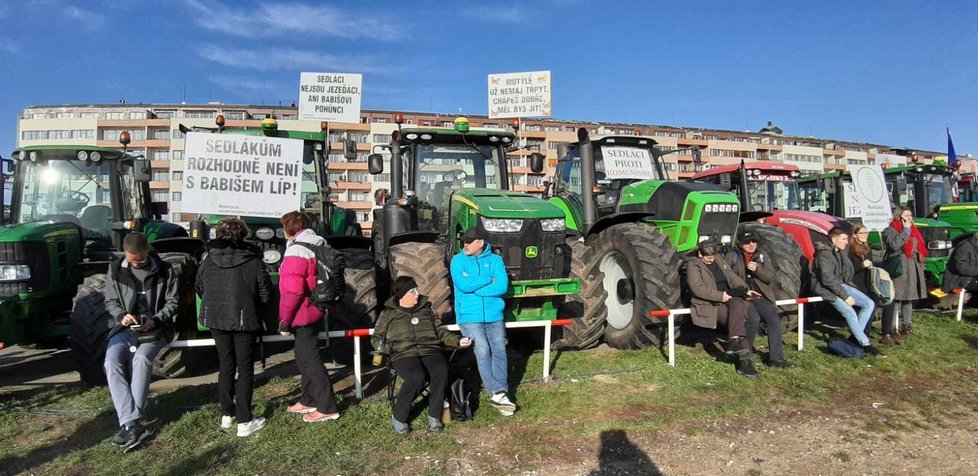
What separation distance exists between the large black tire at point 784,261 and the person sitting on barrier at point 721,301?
1166 mm

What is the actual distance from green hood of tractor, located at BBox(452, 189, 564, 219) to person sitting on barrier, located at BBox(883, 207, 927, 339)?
4.78 metres

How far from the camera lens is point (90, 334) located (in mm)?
5648

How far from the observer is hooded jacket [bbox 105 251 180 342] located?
4746mm

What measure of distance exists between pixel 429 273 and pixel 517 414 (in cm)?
153

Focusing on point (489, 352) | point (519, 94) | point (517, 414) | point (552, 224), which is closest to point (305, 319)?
point (489, 352)

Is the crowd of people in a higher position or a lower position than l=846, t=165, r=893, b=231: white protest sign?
lower

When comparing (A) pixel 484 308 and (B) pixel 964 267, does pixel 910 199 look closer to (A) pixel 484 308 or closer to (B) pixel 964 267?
(B) pixel 964 267

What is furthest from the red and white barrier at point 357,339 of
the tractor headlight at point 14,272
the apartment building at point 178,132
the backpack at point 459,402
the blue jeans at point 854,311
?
the apartment building at point 178,132

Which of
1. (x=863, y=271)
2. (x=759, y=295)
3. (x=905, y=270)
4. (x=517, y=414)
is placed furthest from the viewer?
(x=905, y=270)

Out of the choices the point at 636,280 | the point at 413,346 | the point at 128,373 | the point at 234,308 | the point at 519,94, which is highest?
the point at 519,94

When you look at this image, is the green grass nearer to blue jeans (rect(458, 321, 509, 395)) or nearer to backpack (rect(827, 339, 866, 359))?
backpack (rect(827, 339, 866, 359))

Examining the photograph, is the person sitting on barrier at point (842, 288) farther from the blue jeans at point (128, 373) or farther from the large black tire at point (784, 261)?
the blue jeans at point (128, 373)

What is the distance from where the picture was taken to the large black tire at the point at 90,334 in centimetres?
565

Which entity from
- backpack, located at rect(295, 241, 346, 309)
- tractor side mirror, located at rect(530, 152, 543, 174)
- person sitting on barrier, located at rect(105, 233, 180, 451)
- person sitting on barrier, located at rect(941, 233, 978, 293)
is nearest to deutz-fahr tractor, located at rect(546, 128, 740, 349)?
tractor side mirror, located at rect(530, 152, 543, 174)
